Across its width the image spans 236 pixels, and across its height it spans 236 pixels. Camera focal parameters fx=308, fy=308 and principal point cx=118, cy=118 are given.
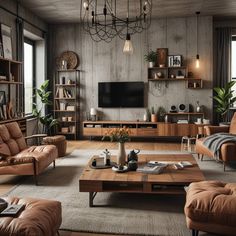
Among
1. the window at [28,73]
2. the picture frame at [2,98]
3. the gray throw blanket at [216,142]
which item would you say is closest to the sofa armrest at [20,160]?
the picture frame at [2,98]

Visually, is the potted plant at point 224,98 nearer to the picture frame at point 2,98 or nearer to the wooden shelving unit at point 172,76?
the wooden shelving unit at point 172,76

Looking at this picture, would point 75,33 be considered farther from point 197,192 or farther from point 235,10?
point 197,192

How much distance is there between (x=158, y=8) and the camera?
692cm

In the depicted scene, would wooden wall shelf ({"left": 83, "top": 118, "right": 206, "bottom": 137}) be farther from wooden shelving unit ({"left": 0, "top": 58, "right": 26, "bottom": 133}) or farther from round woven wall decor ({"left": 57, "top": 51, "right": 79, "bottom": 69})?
wooden shelving unit ({"left": 0, "top": 58, "right": 26, "bottom": 133})

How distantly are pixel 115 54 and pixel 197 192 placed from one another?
5913mm

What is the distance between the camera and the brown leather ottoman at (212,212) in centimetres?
239

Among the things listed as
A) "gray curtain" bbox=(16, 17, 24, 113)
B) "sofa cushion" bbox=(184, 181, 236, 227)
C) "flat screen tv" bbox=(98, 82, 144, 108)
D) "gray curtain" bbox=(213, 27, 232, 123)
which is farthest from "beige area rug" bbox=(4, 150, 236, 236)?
"gray curtain" bbox=(213, 27, 232, 123)

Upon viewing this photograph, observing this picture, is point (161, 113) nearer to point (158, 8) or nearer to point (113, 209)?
point (158, 8)

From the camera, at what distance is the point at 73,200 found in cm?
357

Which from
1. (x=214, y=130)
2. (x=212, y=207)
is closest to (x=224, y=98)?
(x=214, y=130)

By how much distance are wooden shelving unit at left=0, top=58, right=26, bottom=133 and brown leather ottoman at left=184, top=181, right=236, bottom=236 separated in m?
3.71

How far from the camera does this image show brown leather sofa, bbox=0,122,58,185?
13.5 feet

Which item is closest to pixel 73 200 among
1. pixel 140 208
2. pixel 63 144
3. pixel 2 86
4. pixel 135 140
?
pixel 140 208

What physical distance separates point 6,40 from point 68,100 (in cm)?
273
